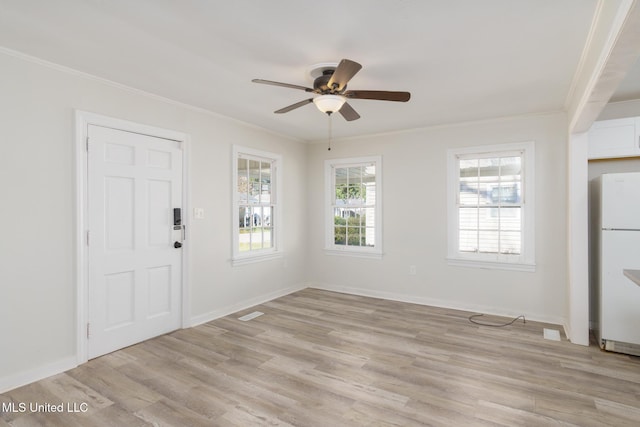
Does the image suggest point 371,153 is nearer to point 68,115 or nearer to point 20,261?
point 68,115

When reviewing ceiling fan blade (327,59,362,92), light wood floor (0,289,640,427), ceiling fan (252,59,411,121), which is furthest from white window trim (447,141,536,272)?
ceiling fan blade (327,59,362,92)

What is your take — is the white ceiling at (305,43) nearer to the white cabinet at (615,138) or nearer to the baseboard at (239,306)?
the white cabinet at (615,138)

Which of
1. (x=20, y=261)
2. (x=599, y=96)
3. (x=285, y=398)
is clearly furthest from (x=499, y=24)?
(x=20, y=261)

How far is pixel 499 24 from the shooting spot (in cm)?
216

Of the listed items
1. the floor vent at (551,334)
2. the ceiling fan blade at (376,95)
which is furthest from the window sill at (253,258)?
the floor vent at (551,334)

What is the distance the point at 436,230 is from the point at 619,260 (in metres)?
2.00

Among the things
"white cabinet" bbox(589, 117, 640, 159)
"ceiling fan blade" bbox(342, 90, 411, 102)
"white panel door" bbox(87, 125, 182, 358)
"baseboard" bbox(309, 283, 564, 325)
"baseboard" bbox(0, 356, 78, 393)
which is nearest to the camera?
"baseboard" bbox(0, 356, 78, 393)

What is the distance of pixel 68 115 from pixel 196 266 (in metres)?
1.97

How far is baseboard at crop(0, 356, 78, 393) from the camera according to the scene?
2.51 meters

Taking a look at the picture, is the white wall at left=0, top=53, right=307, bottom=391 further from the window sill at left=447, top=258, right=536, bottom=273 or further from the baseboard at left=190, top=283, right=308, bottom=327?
the window sill at left=447, top=258, right=536, bottom=273

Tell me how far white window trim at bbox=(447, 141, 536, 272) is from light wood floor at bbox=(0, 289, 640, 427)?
2.66 ft

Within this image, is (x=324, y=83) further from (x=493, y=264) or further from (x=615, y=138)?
(x=493, y=264)

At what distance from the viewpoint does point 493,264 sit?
4.39 meters

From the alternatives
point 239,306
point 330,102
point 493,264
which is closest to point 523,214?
point 493,264
